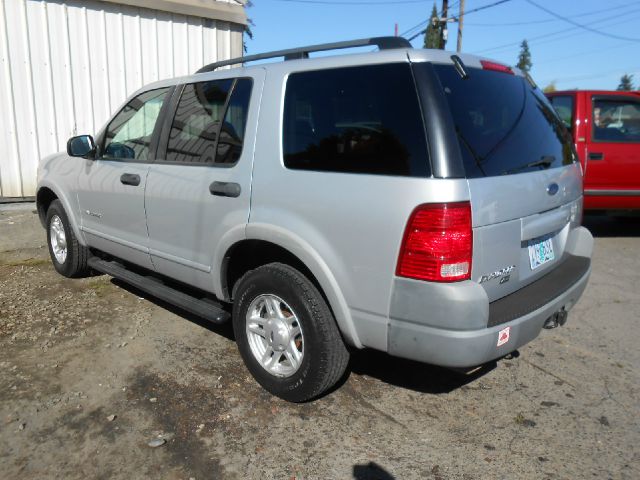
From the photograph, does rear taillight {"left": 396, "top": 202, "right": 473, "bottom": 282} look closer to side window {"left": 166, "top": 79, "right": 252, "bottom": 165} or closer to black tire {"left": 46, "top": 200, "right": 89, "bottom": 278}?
side window {"left": 166, "top": 79, "right": 252, "bottom": 165}

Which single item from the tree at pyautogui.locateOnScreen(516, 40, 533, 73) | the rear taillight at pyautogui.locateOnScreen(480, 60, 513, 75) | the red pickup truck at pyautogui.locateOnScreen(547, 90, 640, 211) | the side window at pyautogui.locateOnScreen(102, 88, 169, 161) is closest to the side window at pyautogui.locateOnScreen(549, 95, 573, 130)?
the red pickup truck at pyautogui.locateOnScreen(547, 90, 640, 211)

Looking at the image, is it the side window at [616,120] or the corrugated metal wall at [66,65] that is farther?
the corrugated metal wall at [66,65]

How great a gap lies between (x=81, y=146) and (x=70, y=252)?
1.16 meters

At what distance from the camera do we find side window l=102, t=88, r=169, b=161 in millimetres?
3914

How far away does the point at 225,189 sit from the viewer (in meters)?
3.11

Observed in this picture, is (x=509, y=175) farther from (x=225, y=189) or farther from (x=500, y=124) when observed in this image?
(x=225, y=189)

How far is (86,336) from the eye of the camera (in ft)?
12.8

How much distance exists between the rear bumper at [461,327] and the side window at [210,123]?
144 cm

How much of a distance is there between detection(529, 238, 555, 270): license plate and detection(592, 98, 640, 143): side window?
4553mm

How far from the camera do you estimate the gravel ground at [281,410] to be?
8.32 feet

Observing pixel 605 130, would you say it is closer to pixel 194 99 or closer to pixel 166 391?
pixel 194 99

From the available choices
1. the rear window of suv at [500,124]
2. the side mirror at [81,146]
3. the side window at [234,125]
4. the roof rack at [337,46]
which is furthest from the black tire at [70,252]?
the rear window of suv at [500,124]

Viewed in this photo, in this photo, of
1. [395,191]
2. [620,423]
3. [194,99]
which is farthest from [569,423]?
[194,99]

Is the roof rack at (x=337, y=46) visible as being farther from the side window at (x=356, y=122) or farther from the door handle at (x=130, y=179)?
the door handle at (x=130, y=179)
